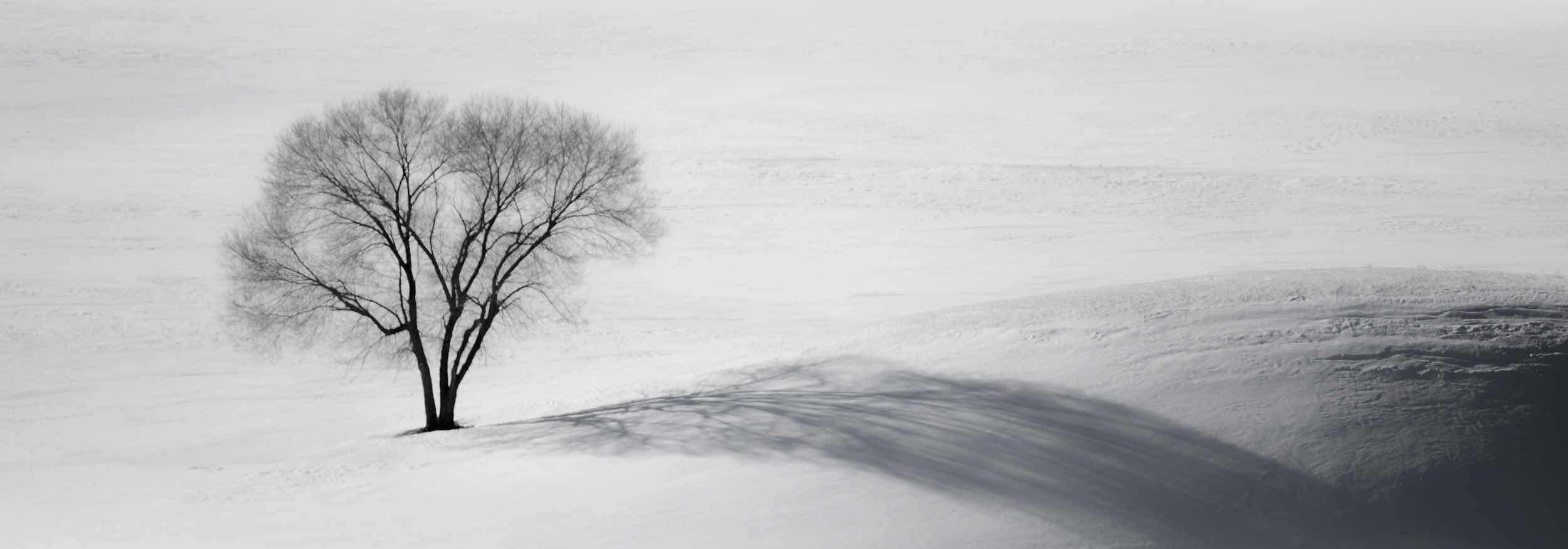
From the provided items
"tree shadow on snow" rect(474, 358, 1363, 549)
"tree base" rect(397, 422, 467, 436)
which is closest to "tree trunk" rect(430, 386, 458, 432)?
"tree base" rect(397, 422, 467, 436)

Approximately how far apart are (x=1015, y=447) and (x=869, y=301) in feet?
61.7

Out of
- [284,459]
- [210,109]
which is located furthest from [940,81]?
[284,459]

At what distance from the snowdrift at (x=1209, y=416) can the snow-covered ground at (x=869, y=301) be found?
2.7 inches

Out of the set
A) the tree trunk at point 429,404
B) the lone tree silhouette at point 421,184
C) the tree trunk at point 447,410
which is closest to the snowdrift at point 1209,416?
the tree trunk at point 447,410

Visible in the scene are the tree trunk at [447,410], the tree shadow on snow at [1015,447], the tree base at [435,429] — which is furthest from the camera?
the tree trunk at [447,410]

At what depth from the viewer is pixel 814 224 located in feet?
143

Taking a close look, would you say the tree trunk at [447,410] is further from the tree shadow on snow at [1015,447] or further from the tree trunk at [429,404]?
the tree shadow on snow at [1015,447]

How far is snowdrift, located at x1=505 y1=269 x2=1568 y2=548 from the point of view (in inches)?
535

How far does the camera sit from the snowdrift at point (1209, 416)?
1359cm

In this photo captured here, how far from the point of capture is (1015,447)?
49.0 ft

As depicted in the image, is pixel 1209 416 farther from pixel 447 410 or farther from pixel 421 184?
pixel 421 184

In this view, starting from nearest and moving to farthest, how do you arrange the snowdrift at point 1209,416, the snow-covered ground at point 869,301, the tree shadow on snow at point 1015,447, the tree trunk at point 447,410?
the tree shadow on snow at point 1015,447
the snowdrift at point 1209,416
the snow-covered ground at point 869,301
the tree trunk at point 447,410

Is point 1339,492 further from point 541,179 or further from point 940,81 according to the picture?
point 940,81

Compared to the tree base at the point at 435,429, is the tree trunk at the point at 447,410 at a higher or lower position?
higher
